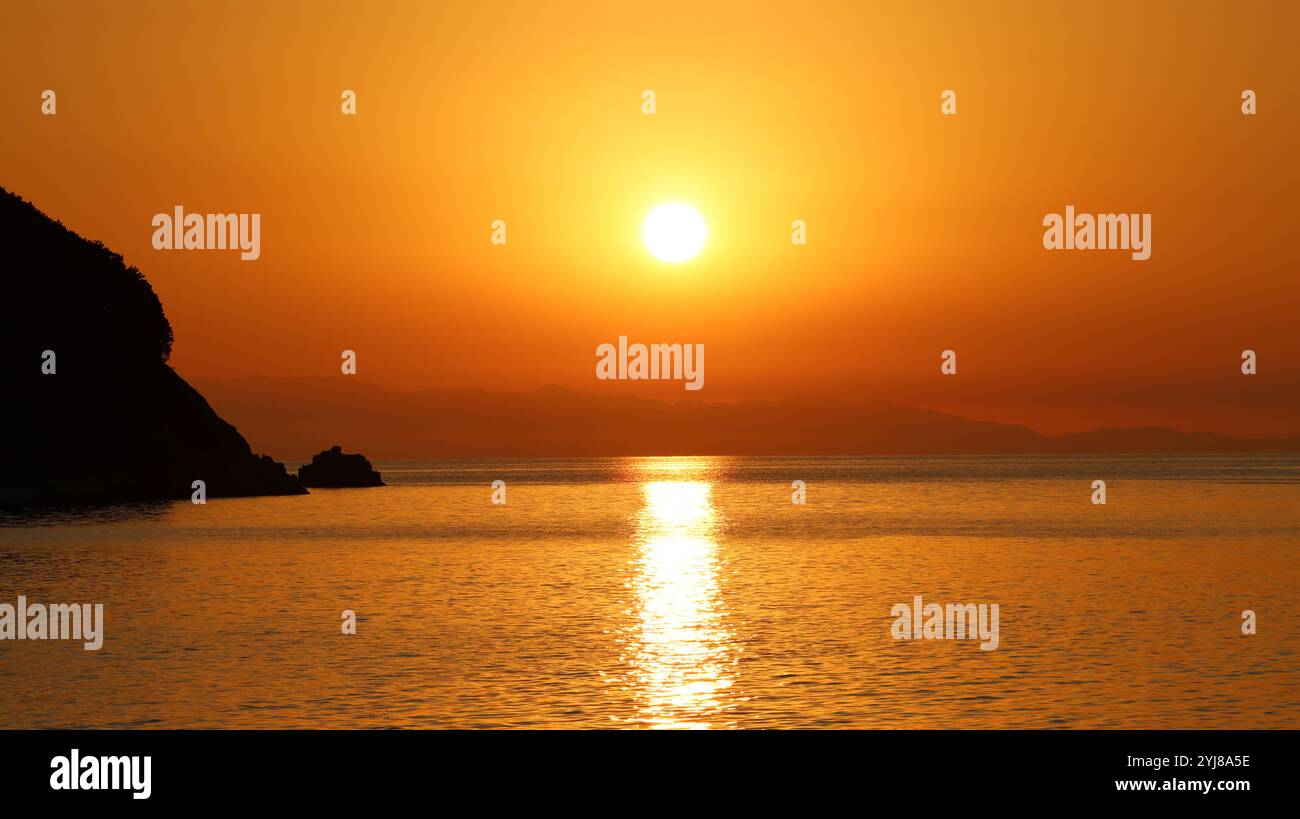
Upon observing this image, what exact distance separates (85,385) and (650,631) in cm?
12358

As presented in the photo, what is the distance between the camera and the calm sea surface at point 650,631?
97.8ft

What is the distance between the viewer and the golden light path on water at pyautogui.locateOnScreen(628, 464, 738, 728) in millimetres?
29812

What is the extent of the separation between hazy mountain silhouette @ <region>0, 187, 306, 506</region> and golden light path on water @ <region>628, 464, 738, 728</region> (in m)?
84.4

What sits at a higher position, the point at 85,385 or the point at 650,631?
the point at 85,385

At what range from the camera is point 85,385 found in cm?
14900

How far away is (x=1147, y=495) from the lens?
190 m
